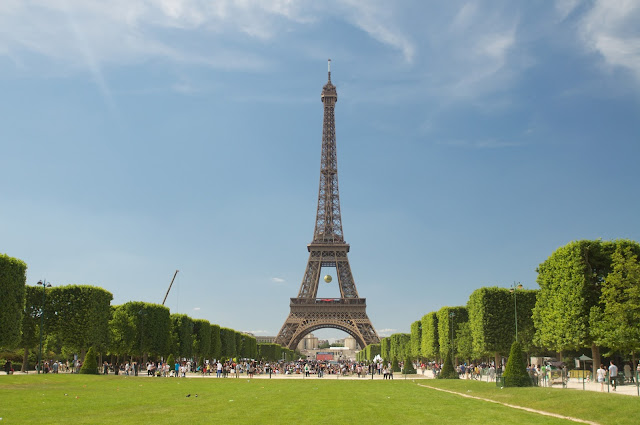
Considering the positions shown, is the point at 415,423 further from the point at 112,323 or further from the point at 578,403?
the point at 112,323

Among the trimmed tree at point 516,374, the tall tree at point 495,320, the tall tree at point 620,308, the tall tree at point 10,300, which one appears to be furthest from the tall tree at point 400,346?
the tall tree at point 10,300

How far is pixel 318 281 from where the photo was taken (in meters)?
113

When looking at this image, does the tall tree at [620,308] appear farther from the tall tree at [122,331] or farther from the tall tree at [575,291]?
the tall tree at [122,331]

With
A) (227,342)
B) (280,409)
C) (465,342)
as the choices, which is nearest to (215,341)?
(227,342)

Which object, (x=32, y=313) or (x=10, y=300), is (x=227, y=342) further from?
(x=10, y=300)

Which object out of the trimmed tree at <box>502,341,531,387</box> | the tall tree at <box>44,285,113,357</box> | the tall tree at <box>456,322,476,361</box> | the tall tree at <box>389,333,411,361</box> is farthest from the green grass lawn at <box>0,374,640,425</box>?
the tall tree at <box>389,333,411,361</box>

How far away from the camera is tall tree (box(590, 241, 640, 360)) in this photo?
3788 cm

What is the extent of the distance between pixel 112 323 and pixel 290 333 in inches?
1958

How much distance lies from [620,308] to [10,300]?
1631 inches

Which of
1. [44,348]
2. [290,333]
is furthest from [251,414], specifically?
[290,333]

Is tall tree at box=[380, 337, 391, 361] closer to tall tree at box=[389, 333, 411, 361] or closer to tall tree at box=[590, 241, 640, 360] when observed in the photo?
tall tree at box=[389, 333, 411, 361]

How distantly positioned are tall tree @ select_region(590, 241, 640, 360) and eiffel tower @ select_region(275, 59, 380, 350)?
68101 millimetres

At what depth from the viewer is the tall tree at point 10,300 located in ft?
138

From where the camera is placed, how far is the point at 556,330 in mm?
43719
